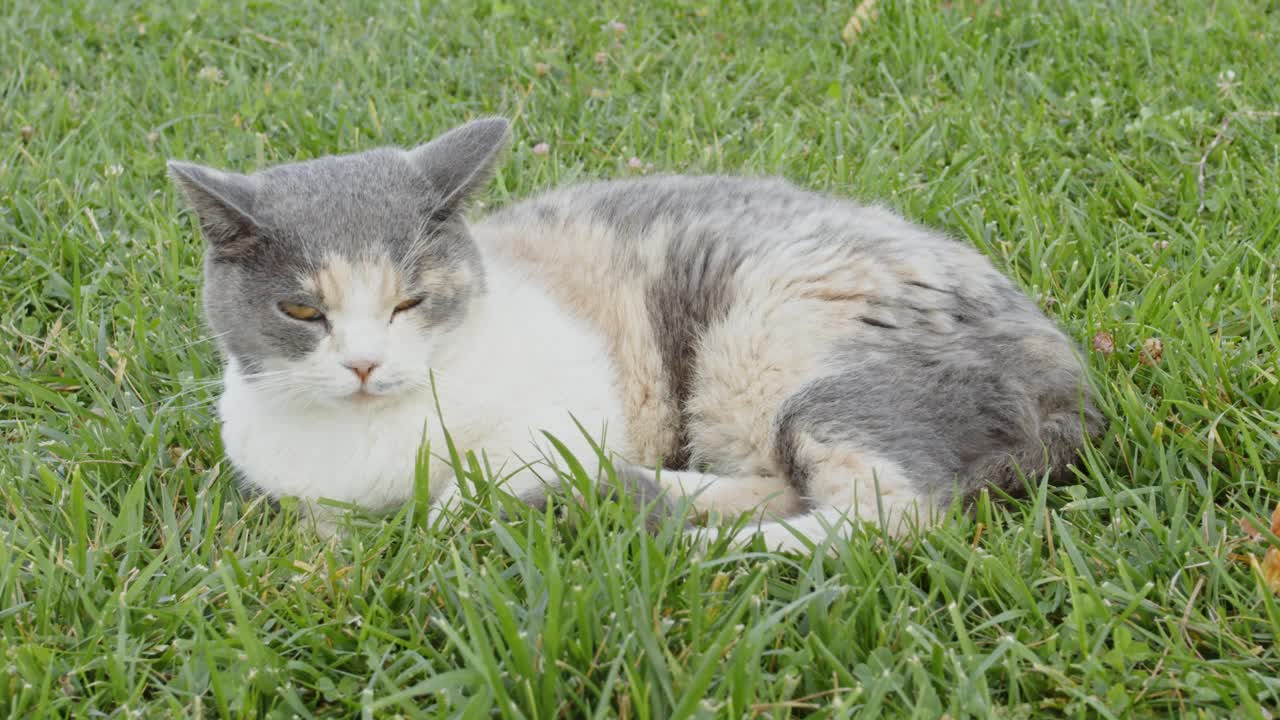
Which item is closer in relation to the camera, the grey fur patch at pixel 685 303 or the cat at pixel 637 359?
the cat at pixel 637 359

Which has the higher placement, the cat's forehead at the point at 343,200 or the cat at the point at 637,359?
the cat's forehead at the point at 343,200

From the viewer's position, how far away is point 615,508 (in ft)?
7.82

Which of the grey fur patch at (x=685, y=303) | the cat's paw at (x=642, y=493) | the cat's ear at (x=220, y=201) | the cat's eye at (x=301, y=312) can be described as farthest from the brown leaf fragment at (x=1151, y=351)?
the cat's ear at (x=220, y=201)

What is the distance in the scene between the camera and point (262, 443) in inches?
110

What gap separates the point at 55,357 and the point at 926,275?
99.7 inches

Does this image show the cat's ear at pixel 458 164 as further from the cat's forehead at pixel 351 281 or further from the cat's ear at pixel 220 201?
the cat's ear at pixel 220 201

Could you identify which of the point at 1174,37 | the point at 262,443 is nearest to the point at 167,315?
the point at 262,443

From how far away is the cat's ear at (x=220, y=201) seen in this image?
2543mm

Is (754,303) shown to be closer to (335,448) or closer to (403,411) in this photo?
(403,411)

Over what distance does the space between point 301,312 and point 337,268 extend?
148 mm

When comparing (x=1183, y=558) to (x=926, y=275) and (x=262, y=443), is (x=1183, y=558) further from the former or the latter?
(x=262, y=443)

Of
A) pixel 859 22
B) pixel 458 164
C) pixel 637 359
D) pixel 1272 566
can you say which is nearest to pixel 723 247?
pixel 637 359

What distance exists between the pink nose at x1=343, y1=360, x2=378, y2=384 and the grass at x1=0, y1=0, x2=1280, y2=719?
0.33 meters

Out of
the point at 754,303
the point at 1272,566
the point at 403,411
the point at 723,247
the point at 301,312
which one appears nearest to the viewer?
the point at 1272,566
